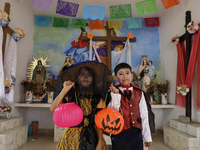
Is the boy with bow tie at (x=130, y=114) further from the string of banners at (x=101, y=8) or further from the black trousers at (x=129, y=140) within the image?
the string of banners at (x=101, y=8)

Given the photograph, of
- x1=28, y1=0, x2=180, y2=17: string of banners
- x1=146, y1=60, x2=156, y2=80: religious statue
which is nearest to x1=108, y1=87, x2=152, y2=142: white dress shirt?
x1=28, y1=0, x2=180, y2=17: string of banners

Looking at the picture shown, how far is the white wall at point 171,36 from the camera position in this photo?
Answer: 3.42 metres

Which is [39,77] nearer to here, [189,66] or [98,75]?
[98,75]

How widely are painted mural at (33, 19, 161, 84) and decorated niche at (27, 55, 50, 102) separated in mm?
237

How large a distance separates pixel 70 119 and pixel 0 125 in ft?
7.30

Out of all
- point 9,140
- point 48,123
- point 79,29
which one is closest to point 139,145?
point 9,140

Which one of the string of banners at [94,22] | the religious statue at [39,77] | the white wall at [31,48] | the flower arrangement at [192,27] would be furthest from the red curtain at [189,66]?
the religious statue at [39,77]

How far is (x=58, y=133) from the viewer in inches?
147

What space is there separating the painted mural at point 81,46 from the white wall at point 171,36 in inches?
10.9

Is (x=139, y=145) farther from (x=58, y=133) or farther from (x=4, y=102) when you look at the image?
(x=4, y=102)

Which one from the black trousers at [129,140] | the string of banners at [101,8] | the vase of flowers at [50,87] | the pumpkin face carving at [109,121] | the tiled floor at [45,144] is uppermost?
the string of banners at [101,8]

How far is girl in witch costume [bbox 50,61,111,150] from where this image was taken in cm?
140

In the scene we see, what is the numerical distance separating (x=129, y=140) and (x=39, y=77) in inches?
142

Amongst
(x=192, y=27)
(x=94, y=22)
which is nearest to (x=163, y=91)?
(x=192, y=27)
